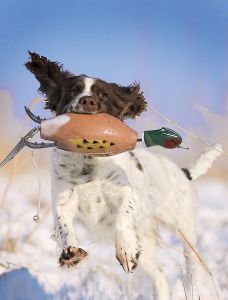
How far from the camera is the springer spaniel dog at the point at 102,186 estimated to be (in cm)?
354

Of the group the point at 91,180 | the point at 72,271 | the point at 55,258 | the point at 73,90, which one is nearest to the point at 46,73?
the point at 73,90

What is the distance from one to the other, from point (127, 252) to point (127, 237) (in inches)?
4.4

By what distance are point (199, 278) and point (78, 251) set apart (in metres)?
2.08

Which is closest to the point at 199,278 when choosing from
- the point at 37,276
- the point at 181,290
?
the point at 181,290

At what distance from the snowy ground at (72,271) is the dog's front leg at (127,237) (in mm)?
608

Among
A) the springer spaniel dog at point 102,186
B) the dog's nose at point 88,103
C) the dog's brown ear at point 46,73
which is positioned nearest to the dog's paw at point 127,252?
the springer spaniel dog at point 102,186

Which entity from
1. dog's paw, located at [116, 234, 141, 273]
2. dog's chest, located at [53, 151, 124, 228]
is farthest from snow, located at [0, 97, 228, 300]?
dog's paw, located at [116, 234, 141, 273]

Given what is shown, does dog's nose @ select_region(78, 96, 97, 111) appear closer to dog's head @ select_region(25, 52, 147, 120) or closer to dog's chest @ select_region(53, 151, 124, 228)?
dog's head @ select_region(25, 52, 147, 120)

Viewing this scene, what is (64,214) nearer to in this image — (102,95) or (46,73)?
(102,95)

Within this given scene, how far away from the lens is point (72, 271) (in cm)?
564

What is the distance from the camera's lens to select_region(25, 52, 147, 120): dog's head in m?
3.61

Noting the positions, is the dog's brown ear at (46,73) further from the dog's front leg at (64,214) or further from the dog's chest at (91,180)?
the dog's front leg at (64,214)

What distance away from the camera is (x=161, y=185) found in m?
4.84

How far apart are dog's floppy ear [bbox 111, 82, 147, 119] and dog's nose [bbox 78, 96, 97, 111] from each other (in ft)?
1.89
